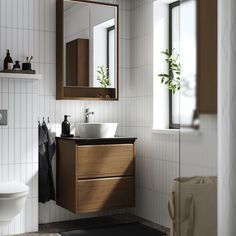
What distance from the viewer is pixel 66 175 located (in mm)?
3717

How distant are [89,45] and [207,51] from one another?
3.35 metres

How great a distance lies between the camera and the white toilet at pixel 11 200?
314cm

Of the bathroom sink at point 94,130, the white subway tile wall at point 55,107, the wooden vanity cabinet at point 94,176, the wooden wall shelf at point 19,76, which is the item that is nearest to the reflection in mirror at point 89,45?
the white subway tile wall at point 55,107

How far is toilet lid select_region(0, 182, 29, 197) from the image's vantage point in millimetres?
3134

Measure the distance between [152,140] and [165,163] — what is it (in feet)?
0.96

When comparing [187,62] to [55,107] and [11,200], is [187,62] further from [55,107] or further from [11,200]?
[55,107]

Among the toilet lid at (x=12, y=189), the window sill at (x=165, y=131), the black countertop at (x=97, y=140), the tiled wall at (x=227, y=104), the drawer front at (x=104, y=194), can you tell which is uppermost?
the tiled wall at (x=227, y=104)

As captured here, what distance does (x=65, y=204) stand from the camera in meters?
3.75

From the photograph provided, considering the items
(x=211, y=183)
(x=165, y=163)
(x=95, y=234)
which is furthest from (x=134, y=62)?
(x=211, y=183)

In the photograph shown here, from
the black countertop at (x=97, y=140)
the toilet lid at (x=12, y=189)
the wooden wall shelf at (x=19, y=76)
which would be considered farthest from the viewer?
the black countertop at (x=97, y=140)

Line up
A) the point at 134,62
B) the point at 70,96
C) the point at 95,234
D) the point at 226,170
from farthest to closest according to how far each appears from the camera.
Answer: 1. the point at 134,62
2. the point at 70,96
3. the point at 95,234
4. the point at 226,170

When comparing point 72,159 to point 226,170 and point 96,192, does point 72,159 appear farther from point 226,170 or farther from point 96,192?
point 226,170

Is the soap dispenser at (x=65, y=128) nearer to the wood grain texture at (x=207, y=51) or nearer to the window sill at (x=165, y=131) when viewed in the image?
the window sill at (x=165, y=131)

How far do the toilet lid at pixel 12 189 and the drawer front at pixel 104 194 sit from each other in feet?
1.64
